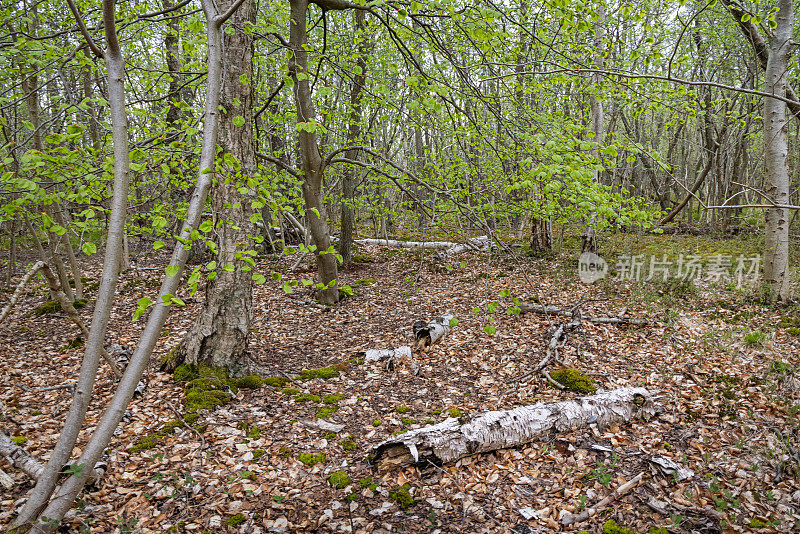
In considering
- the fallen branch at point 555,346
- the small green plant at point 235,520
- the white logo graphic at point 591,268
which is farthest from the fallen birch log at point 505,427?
the white logo graphic at point 591,268

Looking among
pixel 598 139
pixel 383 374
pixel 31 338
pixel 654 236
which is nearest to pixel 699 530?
pixel 383 374

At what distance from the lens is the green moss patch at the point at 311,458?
394cm

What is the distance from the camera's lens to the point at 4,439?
3434mm

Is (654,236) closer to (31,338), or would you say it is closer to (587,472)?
(587,472)

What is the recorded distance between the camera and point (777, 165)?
23.9 feet

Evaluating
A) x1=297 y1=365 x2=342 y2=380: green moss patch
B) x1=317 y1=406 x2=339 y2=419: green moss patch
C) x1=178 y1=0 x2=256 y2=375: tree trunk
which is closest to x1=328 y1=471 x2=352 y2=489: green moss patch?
x1=317 y1=406 x2=339 y2=419: green moss patch

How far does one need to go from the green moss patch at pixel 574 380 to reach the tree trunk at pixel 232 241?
410 cm

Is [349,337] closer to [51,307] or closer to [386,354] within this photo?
[386,354]

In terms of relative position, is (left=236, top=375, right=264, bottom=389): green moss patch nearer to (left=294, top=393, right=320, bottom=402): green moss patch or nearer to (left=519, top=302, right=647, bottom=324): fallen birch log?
(left=294, top=393, right=320, bottom=402): green moss patch

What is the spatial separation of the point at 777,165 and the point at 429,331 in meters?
6.84

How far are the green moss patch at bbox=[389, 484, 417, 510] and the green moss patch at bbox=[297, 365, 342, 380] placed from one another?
2364 millimetres

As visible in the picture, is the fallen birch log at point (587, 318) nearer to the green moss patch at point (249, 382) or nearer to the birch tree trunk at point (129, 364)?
the green moss patch at point (249, 382)

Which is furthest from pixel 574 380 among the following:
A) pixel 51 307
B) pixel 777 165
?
pixel 51 307

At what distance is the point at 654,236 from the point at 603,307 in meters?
9.74
